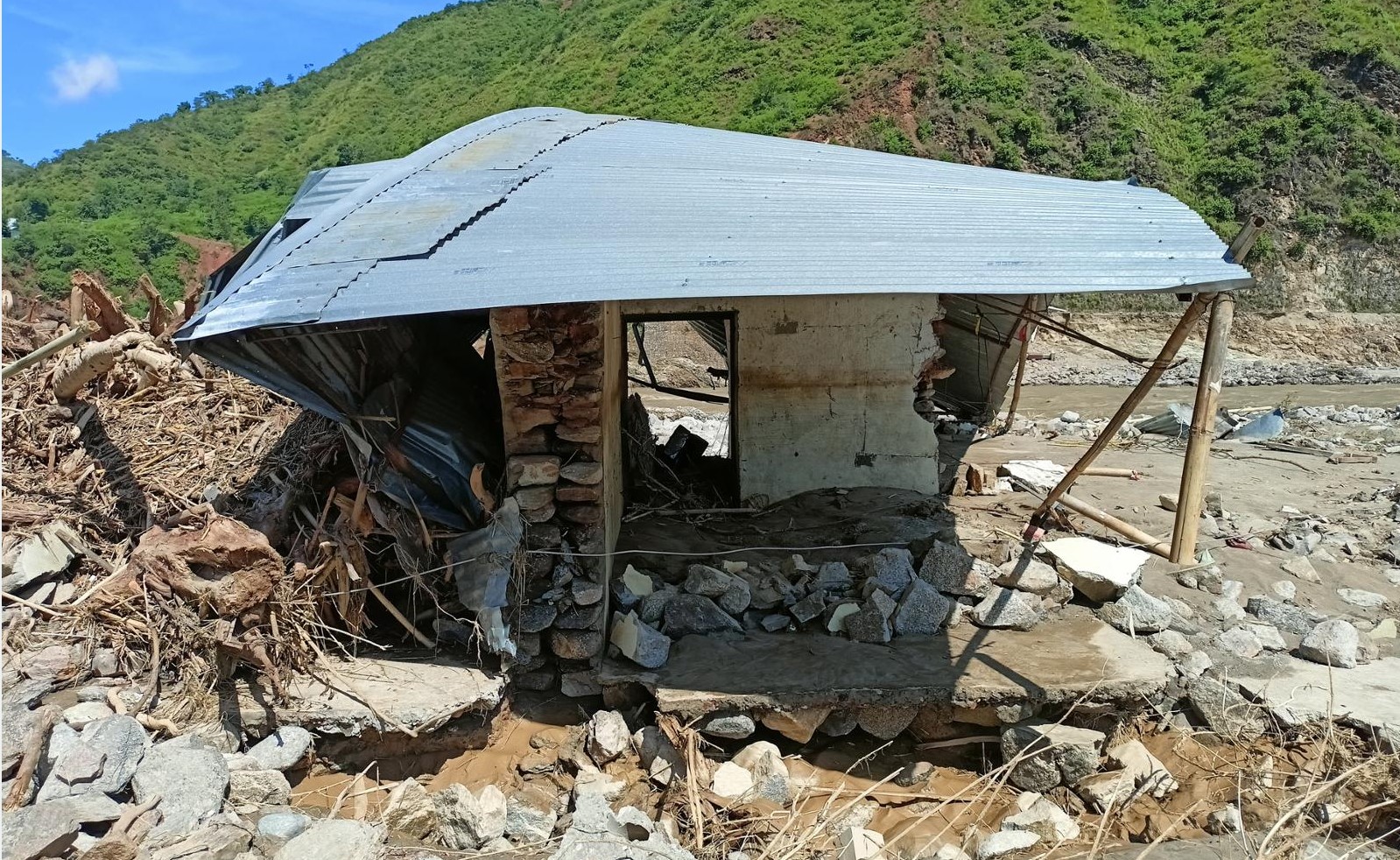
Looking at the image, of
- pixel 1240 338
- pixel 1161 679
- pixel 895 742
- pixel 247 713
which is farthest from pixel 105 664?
pixel 1240 338

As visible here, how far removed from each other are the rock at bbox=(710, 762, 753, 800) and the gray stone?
2.50 meters

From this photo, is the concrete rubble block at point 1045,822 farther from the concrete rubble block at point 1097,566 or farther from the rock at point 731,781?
the concrete rubble block at point 1097,566

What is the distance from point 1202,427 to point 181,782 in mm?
5423

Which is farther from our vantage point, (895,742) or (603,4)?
(603,4)

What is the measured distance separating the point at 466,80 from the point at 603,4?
8669mm

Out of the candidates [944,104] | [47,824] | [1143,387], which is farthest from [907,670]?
[944,104]

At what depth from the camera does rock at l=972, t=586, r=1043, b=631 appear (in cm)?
482

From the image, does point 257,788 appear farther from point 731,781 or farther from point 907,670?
point 907,670

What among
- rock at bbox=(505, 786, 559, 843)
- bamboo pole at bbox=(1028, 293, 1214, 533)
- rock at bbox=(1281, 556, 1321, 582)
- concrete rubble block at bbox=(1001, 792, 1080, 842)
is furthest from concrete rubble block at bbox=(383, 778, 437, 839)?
rock at bbox=(1281, 556, 1321, 582)

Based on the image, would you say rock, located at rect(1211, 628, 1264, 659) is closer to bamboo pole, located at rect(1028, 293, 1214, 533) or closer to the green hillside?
bamboo pole, located at rect(1028, 293, 1214, 533)

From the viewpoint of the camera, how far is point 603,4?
43.8 meters

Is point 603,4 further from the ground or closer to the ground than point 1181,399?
further from the ground

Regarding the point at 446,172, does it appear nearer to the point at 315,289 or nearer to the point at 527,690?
the point at 315,289

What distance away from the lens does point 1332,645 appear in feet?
15.1
